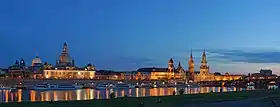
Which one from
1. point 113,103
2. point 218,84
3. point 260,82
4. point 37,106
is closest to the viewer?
point 37,106

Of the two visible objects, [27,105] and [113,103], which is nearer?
[27,105]

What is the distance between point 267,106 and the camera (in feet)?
100

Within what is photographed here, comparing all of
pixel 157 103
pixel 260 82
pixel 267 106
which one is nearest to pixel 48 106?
pixel 157 103

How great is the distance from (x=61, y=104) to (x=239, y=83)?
13613 cm

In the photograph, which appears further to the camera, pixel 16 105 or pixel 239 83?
pixel 239 83

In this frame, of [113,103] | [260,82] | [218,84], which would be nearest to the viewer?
[113,103]

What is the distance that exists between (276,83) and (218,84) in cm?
2989

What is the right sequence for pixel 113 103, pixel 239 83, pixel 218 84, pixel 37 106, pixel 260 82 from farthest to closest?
pixel 218 84, pixel 239 83, pixel 260 82, pixel 113 103, pixel 37 106

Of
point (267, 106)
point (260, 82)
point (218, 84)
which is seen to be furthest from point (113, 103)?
point (218, 84)

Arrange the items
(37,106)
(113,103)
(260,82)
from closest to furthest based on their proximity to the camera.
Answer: (37,106)
(113,103)
(260,82)

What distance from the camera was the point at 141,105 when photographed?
31.8 metres

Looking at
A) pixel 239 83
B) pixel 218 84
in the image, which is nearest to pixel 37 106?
pixel 239 83

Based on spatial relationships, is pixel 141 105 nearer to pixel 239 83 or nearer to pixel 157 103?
pixel 157 103

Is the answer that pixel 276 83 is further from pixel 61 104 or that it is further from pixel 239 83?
pixel 61 104
